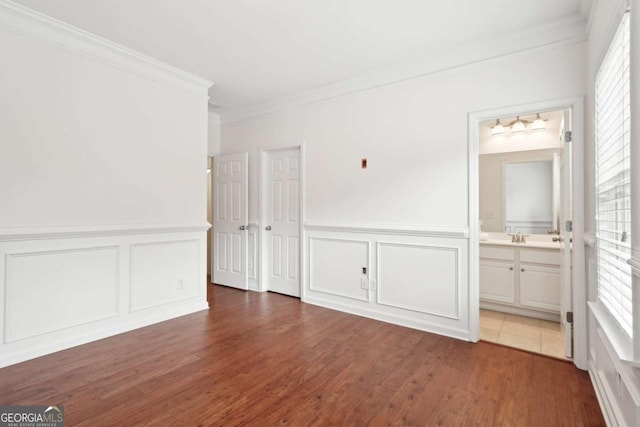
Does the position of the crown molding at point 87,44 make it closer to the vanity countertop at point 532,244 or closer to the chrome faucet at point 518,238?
the vanity countertop at point 532,244

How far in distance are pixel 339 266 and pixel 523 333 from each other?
1.97m

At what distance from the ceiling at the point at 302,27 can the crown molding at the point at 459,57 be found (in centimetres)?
4

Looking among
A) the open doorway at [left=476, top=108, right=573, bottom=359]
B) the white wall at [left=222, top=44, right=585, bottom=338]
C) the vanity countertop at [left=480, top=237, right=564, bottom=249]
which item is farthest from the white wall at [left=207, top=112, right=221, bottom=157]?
the vanity countertop at [left=480, top=237, right=564, bottom=249]

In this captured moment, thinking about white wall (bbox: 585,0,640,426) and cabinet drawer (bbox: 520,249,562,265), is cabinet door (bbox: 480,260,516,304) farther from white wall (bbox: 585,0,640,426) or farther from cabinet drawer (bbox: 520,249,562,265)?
white wall (bbox: 585,0,640,426)

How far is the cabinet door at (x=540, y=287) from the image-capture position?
135 inches

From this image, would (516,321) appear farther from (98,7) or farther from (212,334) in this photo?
(98,7)

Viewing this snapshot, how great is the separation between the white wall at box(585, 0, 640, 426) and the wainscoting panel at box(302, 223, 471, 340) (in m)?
0.92

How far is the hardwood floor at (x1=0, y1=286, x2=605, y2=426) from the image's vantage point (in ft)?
6.21

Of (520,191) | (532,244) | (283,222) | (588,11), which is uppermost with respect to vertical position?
(588,11)

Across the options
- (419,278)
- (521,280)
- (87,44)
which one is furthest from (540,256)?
(87,44)

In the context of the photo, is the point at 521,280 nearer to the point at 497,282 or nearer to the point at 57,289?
the point at 497,282

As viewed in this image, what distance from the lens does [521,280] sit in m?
3.62

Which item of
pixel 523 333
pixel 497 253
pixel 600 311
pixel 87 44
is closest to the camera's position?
pixel 600 311

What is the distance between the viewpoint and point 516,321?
3514 mm
